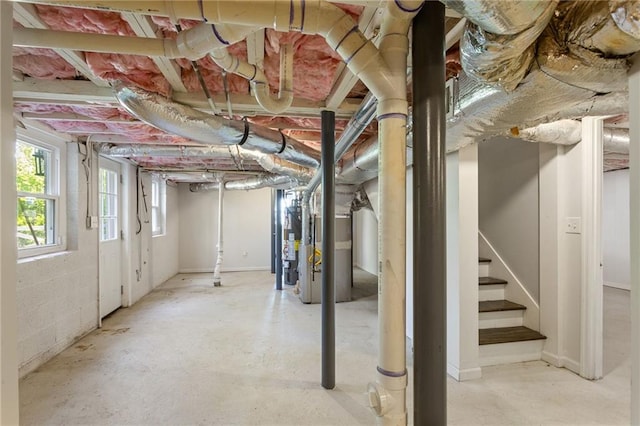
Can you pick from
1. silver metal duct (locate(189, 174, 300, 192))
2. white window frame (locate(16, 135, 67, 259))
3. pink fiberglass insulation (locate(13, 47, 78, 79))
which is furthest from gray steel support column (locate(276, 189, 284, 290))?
pink fiberglass insulation (locate(13, 47, 78, 79))

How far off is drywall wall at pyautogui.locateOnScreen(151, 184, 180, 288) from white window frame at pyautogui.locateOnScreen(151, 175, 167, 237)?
10 cm

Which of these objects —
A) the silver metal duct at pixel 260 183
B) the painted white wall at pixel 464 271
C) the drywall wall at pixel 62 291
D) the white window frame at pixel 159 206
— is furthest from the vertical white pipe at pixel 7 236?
the white window frame at pixel 159 206

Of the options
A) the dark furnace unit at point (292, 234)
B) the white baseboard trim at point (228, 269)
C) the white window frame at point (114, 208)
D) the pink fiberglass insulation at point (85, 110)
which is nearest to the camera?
the pink fiberglass insulation at point (85, 110)

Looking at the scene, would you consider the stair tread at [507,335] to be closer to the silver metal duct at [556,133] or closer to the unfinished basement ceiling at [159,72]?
→ the silver metal duct at [556,133]

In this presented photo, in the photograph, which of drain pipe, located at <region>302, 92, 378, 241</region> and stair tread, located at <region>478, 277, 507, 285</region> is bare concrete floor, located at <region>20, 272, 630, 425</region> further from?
drain pipe, located at <region>302, 92, 378, 241</region>

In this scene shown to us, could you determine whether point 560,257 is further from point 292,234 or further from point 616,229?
point 616,229

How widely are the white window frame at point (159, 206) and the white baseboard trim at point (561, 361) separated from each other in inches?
234

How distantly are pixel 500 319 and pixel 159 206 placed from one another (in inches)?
233

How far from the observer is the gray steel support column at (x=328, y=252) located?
2131 millimetres

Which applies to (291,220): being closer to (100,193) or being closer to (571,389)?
(100,193)

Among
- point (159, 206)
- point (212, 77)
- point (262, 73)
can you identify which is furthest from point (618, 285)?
point (159, 206)

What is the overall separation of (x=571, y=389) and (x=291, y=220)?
13.0 ft

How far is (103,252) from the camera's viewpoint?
3.70 metres

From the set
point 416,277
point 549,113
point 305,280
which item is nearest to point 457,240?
point 549,113
